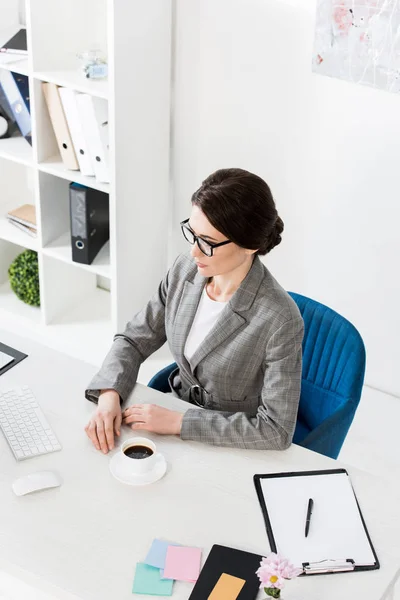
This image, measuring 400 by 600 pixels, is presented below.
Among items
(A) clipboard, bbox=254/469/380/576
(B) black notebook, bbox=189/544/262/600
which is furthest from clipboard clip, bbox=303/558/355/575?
(B) black notebook, bbox=189/544/262/600

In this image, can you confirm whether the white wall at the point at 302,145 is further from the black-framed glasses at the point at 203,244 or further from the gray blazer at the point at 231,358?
the black-framed glasses at the point at 203,244

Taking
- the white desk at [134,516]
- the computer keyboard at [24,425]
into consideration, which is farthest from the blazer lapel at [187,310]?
the computer keyboard at [24,425]

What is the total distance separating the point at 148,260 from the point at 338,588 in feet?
6.49

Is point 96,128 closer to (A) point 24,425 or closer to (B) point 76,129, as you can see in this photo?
(B) point 76,129

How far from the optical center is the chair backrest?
2275mm

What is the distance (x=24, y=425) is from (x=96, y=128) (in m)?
1.38

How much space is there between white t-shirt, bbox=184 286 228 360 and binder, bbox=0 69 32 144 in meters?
1.50

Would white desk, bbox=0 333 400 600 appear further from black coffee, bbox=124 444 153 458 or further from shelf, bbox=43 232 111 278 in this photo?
shelf, bbox=43 232 111 278

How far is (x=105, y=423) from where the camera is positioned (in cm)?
206

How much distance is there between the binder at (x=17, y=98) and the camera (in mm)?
3287

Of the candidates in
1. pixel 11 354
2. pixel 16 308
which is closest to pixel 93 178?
pixel 16 308

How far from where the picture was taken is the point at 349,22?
279cm

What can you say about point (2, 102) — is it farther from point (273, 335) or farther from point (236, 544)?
point (236, 544)

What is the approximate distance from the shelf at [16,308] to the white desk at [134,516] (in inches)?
64.0
